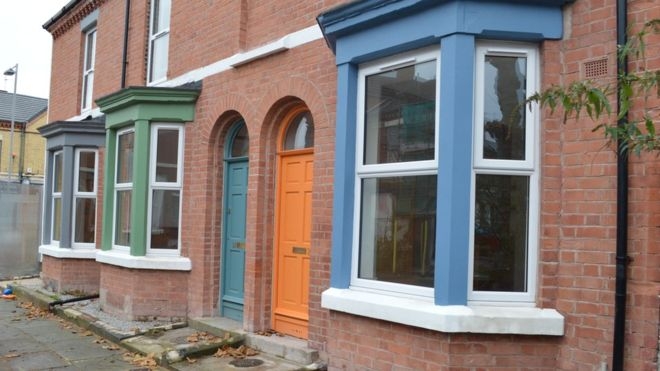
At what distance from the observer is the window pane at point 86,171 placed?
11.5m

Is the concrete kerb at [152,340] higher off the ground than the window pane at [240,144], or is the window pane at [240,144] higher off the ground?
the window pane at [240,144]

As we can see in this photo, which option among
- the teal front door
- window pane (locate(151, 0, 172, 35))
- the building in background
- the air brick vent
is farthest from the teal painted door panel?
the building in background

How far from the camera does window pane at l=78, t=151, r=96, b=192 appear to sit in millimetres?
11531

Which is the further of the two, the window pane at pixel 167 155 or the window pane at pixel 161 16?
the window pane at pixel 161 16

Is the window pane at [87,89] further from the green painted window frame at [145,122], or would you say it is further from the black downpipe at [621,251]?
the black downpipe at [621,251]

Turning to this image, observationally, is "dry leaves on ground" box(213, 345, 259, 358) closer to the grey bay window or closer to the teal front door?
the teal front door

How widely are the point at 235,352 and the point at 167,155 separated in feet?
11.1

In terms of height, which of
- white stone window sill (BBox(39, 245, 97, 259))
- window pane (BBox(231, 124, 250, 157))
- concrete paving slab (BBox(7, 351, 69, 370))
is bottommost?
Answer: concrete paving slab (BBox(7, 351, 69, 370))

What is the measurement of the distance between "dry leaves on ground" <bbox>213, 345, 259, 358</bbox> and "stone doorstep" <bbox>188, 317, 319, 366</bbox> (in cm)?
8

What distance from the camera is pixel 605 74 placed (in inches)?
174

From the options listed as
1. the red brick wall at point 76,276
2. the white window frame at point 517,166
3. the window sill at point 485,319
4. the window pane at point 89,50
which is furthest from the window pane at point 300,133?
the window pane at point 89,50

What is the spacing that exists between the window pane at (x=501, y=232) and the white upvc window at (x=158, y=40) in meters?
6.47

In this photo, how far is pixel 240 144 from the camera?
823cm

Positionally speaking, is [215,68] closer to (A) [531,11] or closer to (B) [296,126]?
(B) [296,126]
